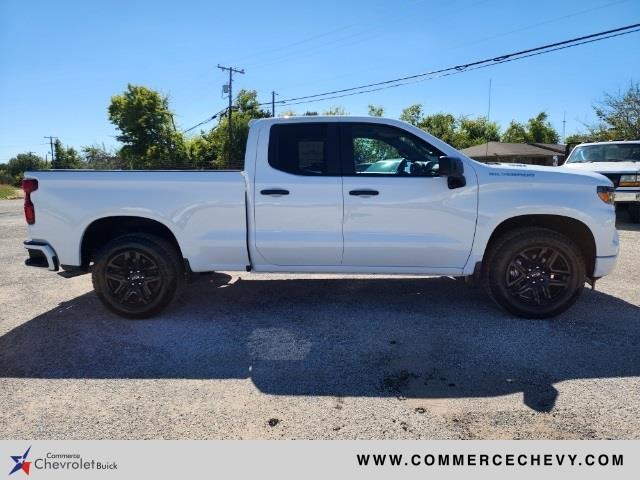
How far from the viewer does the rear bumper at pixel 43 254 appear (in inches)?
174

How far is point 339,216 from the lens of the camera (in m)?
4.29

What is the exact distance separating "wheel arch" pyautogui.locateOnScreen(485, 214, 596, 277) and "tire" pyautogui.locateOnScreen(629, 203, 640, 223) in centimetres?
794

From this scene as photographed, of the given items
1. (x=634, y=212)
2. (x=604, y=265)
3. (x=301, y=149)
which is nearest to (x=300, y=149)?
(x=301, y=149)

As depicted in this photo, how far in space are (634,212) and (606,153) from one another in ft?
5.60

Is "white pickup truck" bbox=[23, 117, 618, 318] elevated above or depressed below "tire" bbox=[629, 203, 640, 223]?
above

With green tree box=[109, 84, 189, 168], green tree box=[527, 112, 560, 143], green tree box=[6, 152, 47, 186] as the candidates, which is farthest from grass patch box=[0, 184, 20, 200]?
green tree box=[527, 112, 560, 143]

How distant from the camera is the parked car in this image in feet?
34.5

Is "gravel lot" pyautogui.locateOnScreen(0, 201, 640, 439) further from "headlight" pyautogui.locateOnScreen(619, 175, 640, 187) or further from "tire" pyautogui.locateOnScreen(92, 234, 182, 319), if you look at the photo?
"headlight" pyautogui.locateOnScreen(619, 175, 640, 187)

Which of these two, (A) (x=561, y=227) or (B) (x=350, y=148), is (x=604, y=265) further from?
(B) (x=350, y=148)

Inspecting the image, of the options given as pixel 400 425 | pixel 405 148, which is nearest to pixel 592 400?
pixel 400 425

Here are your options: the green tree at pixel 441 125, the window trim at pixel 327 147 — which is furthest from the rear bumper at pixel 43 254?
the green tree at pixel 441 125
